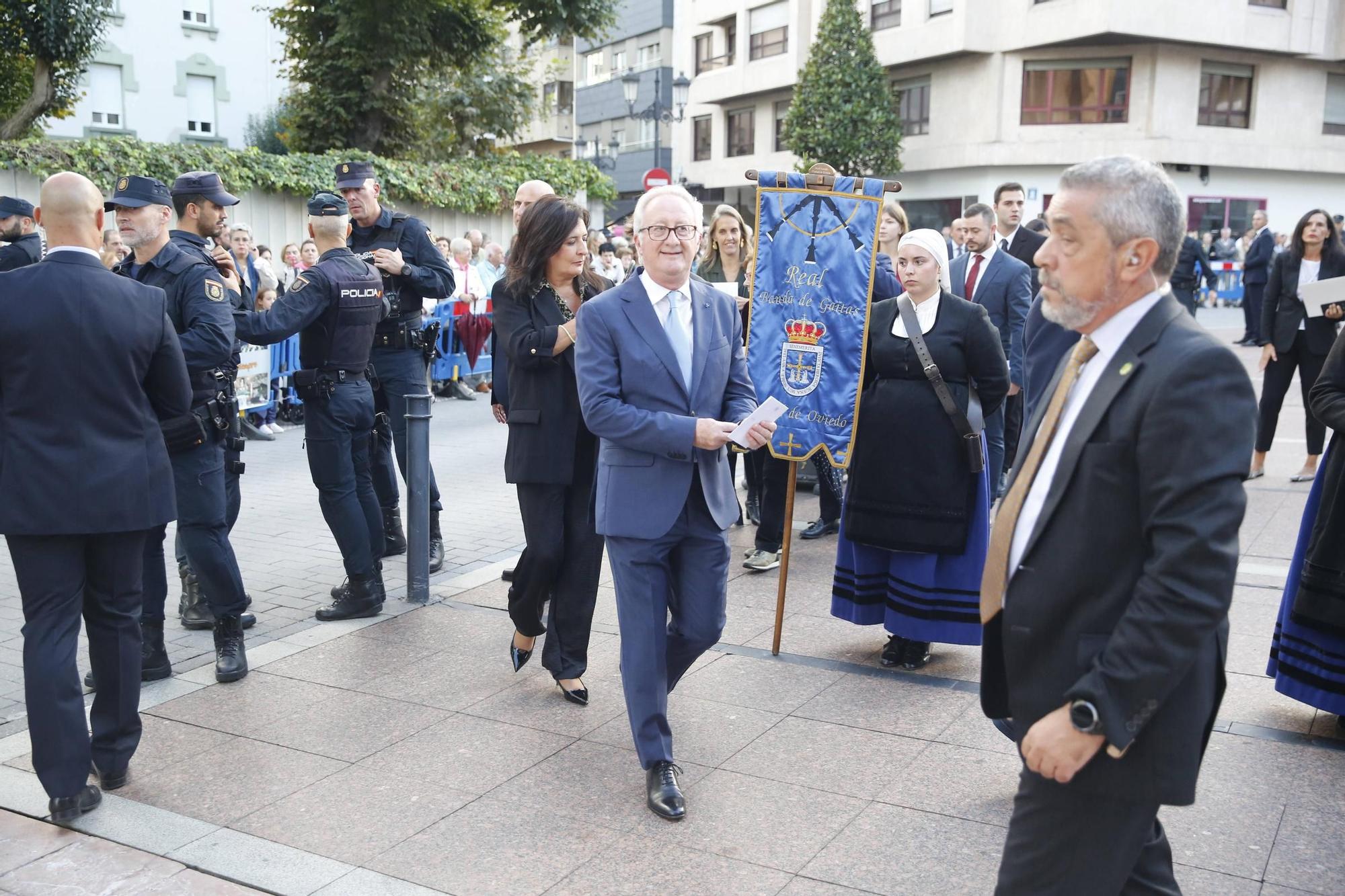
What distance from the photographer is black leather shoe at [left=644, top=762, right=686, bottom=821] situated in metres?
4.00

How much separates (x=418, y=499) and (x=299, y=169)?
1214 centimetres

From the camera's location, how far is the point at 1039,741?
2.33 metres

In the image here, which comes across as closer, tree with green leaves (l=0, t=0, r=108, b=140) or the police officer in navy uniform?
the police officer in navy uniform

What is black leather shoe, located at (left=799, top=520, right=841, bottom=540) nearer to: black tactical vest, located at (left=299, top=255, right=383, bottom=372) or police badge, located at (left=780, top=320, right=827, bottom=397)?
police badge, located at (left=780, top=320, right=827, bottom=397)

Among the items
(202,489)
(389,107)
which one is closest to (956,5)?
(389,107)

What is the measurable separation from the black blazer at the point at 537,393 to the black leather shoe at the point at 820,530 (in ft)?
10.9

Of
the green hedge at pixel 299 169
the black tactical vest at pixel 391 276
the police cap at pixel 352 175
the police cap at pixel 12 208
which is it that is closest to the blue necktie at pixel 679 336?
the black tactical vest at pixel 391 276

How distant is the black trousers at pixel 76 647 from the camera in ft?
12.9

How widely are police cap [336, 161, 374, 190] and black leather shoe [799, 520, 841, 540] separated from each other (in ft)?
11.7

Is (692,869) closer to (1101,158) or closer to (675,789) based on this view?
(675,789)

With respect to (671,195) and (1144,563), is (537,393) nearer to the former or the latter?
(671,195)

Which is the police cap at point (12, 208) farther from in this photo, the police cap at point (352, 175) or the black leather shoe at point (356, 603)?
the black leather shoe at point (356, 603)

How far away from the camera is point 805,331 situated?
18.3 ft

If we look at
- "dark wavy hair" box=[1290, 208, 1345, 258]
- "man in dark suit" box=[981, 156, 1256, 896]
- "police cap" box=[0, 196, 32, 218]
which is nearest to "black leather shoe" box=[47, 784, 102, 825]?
"man in dark suit" box=[981, 156, 1256, 896]
